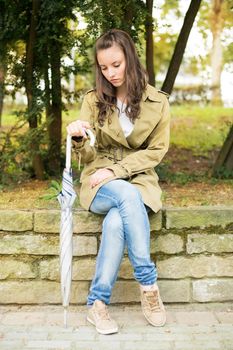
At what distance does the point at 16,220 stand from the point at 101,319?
33.4 inches

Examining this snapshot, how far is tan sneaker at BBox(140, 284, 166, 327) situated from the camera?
3600mm

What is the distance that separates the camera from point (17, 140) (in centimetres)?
483

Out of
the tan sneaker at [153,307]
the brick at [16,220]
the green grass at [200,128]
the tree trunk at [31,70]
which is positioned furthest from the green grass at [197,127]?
the tan sneaker at [153,307]

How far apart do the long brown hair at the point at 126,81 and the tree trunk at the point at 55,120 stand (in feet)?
4.15

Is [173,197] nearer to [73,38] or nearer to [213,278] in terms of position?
[213,278]

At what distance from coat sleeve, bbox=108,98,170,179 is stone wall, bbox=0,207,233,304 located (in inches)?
14.1

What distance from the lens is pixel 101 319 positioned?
355 centimetres

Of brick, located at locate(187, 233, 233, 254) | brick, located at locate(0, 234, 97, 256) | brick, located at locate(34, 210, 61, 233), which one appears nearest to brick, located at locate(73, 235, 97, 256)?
brick, located at locate(0, 234, 97, 256)

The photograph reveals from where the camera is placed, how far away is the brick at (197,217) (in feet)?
12.8

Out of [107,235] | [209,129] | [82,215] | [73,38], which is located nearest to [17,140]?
[73,38]

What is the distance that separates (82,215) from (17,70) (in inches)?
63.0

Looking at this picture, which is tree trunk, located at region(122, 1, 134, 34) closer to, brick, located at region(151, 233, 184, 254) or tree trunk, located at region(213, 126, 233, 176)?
tree trunk, located at region(213, 126, 233, 176)

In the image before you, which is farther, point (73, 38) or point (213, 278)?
point (73, 38)

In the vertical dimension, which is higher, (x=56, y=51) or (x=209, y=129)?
(x=56, y=51)
